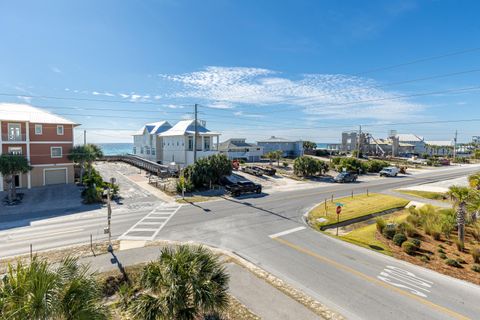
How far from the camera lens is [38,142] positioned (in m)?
33.0

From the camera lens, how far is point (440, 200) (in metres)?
30.7

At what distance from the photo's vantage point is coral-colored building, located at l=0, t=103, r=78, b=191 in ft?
103

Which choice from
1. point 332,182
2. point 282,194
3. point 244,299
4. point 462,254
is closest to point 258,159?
point 332,182

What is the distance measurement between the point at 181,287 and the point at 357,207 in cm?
2406

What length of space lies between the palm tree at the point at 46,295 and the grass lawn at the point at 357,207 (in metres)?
17.9

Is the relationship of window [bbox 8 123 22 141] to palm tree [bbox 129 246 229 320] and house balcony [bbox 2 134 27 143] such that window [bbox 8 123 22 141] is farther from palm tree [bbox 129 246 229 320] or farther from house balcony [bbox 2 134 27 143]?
palm tree [bbox 129 246 229 320]

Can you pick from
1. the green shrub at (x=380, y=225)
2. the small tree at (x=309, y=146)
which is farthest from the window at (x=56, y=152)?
the small tree at (x=309, y=146)

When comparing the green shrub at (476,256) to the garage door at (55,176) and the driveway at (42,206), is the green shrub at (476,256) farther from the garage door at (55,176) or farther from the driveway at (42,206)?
the garage door at (55,176)

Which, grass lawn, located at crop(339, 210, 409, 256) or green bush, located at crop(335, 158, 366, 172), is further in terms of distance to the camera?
green bush, located at crop(335, 158, 366, 172)

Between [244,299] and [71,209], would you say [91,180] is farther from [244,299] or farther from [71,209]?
[244,299]

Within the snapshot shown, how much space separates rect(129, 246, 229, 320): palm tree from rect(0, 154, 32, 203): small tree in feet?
87.5

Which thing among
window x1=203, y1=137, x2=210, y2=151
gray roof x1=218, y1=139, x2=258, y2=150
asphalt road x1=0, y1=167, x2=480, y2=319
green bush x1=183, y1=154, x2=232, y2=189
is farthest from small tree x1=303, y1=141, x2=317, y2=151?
asphalt road x1=0, y1=167, x2=480, y2=319

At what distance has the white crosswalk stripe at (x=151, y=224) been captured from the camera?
1772 centimetres

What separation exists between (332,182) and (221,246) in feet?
105
